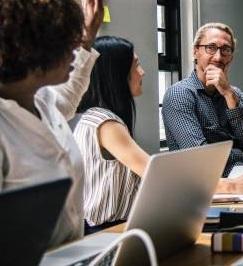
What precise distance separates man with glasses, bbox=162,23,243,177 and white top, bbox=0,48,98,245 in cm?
132

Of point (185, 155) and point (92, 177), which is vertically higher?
point (185, 155)

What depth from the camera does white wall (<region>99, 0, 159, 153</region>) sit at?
3.53 m

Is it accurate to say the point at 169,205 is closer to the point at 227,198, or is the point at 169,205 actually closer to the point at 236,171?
the point at 227,198

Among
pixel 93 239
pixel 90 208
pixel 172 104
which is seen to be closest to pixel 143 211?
pixel 93 239

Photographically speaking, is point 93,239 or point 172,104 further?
point 172,104

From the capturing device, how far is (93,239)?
1354 mm

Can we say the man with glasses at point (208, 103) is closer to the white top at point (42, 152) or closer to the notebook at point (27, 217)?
the white top at point (42, 152)

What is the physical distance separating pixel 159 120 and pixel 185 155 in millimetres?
2720

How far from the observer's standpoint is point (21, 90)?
4.15 feet

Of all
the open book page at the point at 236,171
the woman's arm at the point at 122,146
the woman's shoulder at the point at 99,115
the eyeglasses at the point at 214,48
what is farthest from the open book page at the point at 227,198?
the eyeglasses at the point at 214,48

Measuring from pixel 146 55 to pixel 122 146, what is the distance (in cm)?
183

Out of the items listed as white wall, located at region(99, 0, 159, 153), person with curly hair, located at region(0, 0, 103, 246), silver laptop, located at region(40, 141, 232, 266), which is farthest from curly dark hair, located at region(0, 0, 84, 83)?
white wall, located at region(99, 0, 159, 153)

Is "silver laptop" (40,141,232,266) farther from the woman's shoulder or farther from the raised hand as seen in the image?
the woman's shoulder

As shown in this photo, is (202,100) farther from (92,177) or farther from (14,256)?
(14,256)
